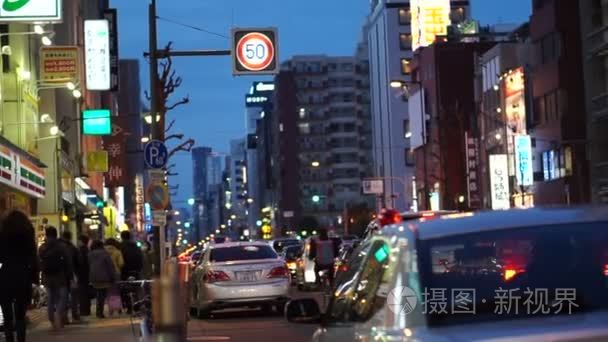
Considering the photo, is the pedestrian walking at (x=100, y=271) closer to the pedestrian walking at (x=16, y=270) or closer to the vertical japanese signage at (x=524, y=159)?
the pedestrian walking at (x=16, y=270)

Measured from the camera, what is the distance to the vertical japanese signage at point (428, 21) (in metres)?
112

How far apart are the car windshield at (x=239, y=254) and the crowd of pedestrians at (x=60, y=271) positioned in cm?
184

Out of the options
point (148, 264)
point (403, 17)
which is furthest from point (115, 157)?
point (403, 17)

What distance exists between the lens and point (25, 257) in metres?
13.8

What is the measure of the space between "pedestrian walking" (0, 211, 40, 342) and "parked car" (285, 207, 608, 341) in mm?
8556

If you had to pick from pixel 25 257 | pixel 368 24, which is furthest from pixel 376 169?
pixel 25 257

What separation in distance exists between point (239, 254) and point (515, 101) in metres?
53.4

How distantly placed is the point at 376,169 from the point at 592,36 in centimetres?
7950

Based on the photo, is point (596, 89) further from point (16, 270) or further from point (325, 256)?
point (16, 270)

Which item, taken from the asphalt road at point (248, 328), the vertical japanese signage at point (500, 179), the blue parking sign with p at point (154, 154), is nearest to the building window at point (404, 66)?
the vertical japanese signage at point (500, 179)

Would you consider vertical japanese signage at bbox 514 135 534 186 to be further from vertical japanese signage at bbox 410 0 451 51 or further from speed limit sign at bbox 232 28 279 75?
vertical japanese signage at bbox 410 0 451 51

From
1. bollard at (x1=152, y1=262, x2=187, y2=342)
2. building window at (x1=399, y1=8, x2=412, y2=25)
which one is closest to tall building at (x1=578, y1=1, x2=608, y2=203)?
bollard at (x1=152, y1=262, x2=187, y2=342)

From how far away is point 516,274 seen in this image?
5.52m

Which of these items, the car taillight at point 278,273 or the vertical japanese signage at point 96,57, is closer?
the car taillight at point 278,273
